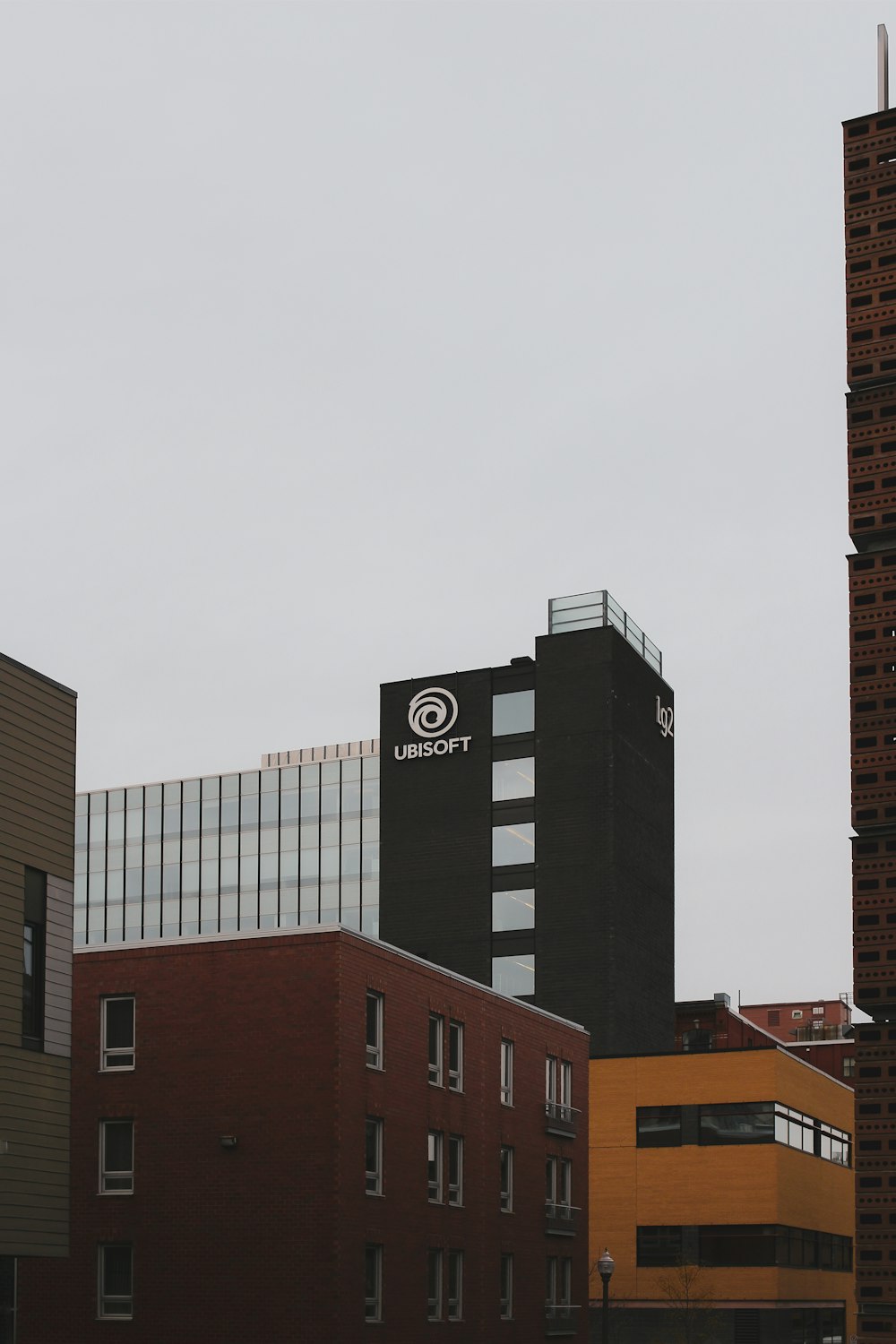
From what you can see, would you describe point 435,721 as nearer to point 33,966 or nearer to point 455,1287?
point 455,1287

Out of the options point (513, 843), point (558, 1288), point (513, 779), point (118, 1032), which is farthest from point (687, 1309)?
point (118, 1032)

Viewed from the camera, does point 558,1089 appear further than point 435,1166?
Yes

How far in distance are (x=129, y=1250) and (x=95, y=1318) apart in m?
1.70

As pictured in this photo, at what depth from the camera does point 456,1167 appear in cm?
5006

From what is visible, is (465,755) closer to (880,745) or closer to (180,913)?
(180,913)

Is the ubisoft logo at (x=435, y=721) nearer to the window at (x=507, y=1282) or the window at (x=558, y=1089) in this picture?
the window at (x=558, y=1089)

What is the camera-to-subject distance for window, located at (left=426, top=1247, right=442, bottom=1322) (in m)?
47.5

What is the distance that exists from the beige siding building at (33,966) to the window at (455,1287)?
684 inches

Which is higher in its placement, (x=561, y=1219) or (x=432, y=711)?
(x=432, y=711)

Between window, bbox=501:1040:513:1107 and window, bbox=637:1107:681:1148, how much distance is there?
21536 mm

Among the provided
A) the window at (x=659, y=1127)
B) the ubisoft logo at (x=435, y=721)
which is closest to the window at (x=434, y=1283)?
the window at (x=659, y=1127)

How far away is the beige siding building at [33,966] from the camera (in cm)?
3222

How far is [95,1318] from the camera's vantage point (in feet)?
143

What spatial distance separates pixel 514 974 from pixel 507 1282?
34.8 m
